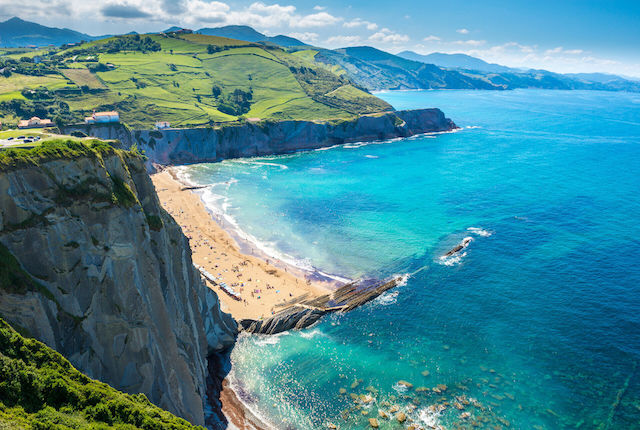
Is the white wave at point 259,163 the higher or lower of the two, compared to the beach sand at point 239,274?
higher

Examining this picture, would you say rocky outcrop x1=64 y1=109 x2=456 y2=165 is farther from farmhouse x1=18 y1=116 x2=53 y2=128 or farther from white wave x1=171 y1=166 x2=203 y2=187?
farmhouse x1=18 y1=116 x2=53 y2=128

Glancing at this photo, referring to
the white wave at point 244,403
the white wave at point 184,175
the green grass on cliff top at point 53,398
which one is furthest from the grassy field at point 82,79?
the green grass on cliff top at point 53,398

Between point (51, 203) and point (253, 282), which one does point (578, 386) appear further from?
point (51, 203)

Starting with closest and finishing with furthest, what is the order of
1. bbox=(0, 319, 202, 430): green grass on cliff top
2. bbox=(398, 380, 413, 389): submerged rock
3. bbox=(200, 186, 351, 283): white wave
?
bbox=(0, 319, 202, 430): green grass on cliff top → bbox=(398, 380, 413, 389): submerged rock → bbox=(200, 186, 351, 283): white wave

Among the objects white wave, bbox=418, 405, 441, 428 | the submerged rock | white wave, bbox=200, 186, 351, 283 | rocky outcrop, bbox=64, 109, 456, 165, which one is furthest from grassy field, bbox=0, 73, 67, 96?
white wave, bbox=418, 405, 441, 428

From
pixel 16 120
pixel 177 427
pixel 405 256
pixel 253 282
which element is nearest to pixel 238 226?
pixel 253 282

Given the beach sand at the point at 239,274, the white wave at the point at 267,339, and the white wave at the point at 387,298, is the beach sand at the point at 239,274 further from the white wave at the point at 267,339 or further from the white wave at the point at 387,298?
the white wave at the point at 387,298

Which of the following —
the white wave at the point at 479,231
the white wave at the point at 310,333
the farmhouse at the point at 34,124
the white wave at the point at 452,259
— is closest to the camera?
the white wave at the point at 310,333
